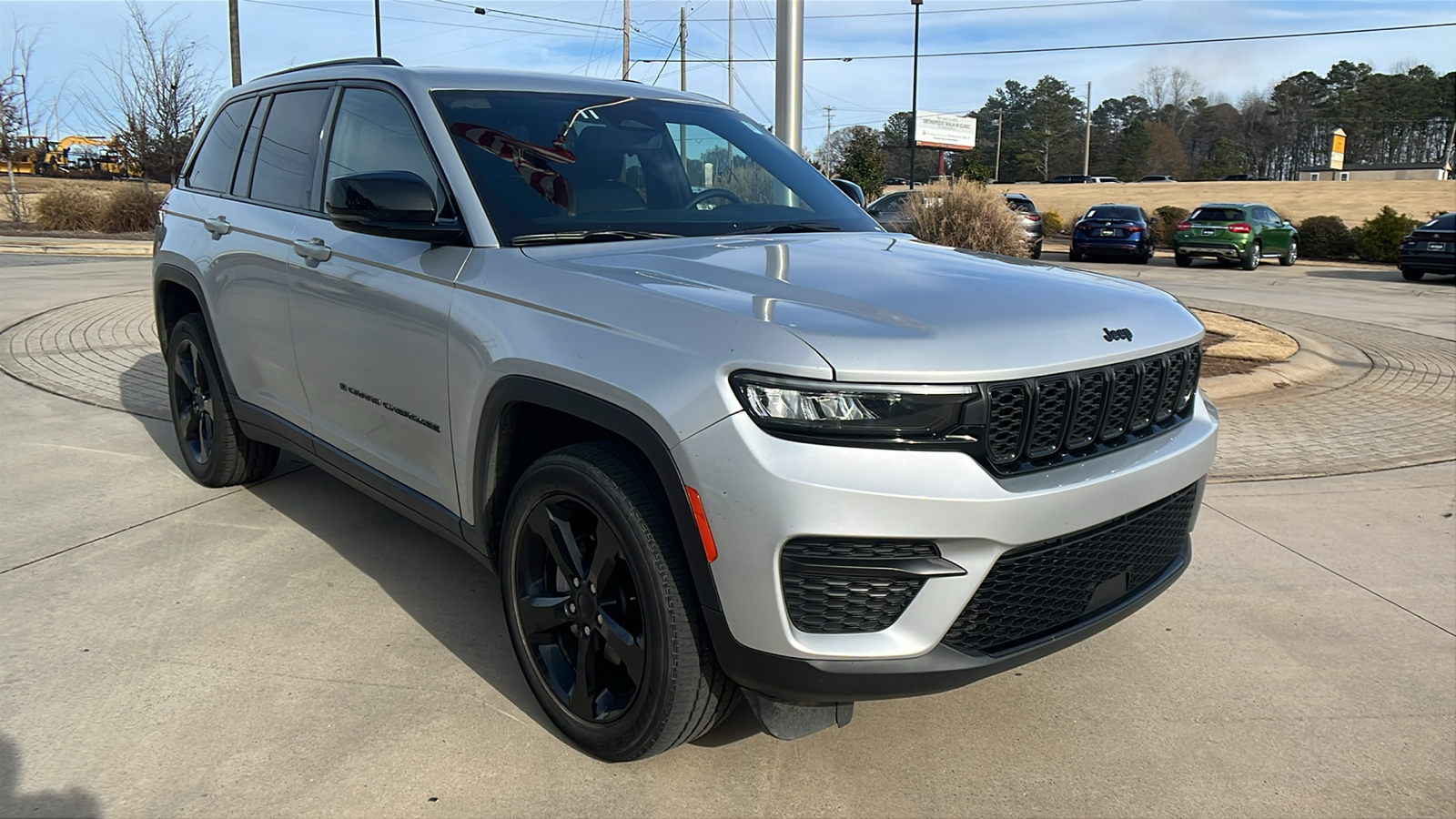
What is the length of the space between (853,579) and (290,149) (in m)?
3.13

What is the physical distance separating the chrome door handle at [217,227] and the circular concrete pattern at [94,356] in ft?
8.43

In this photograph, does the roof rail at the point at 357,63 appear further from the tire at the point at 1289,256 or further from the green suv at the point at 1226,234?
the tire at the point at 1289,256

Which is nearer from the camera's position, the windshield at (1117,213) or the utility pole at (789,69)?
the utility pole at (789,69)

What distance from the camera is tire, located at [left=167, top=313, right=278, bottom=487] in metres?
4.80

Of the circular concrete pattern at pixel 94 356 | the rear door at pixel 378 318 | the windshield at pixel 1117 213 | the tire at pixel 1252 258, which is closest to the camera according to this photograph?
the rear door at pixel 378 318

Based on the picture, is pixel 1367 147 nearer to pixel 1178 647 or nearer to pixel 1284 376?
pixel 1284 376

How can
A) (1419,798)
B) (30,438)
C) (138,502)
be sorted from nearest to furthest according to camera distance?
(1419,798) < (138,502) < (30,438)

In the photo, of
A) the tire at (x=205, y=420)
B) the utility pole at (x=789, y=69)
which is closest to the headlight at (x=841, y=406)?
the tire at (x=205, y=420)

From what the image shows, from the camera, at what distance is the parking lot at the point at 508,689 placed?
2.74 m

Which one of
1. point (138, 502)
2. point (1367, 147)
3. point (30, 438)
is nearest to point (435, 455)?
point (138, 502)

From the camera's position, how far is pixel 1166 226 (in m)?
33.2

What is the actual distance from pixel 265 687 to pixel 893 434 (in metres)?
2.18

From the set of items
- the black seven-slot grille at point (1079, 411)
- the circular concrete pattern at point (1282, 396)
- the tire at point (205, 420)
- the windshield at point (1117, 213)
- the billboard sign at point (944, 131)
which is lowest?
the circular concrete pattern at point (1282, 396)

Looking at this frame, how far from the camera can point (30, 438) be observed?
19.8 ft
